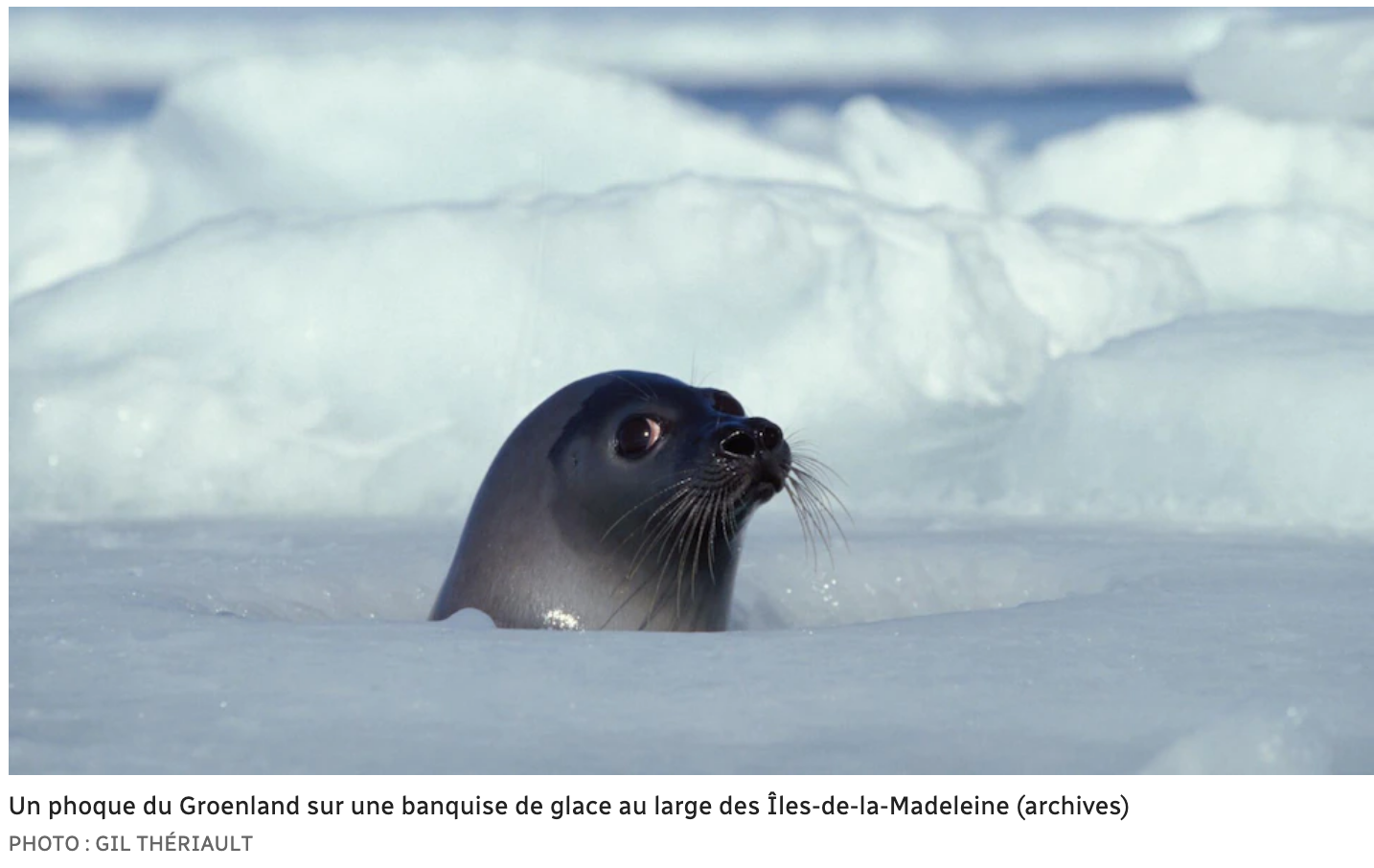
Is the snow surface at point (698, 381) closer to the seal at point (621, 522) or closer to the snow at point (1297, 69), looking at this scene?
the snow at point (1297, 69)

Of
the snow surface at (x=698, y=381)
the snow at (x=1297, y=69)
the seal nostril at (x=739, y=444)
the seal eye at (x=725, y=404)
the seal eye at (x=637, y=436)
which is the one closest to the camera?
the snow surface at (x=698, y=381)

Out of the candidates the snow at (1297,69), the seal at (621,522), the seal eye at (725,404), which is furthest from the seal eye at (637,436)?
the snow at (1297,69)

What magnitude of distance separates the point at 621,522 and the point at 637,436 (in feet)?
0.52

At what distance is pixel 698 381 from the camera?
17.1 ft

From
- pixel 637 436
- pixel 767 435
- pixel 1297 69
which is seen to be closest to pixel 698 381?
pixel 637 436

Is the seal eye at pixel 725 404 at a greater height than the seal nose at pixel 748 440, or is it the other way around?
the seal eye at pixel 725 404

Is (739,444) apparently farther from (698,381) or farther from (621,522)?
(698,381)

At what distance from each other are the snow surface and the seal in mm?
269

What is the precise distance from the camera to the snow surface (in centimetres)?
204

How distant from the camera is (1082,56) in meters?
13.5

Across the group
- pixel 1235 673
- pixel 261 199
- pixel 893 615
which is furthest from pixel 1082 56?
pixel 1235 673

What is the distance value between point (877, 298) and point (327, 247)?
5.81ft

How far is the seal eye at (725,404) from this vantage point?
3.20 metres

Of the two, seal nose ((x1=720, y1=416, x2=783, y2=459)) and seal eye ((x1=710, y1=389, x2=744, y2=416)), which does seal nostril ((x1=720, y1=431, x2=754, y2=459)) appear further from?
seal eye ((x1=710, y1=389, x2=744, y2=416))
